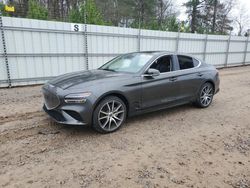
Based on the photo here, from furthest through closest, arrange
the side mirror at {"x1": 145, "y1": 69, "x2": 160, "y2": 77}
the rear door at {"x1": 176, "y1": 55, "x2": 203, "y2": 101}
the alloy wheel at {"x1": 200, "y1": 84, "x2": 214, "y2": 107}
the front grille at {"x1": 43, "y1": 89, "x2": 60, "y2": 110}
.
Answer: the alloy wheel at {"x1": 200, "y1": 84, "x2": 214, "y2": 107} < the rear door at {"x1": 176, "y1": 55, "x2": 203, "y2": 101} < the side mirror at {"x1": 145, "y1": 69, "x2": 160, "y2": 77} < the front grille at {"x1": 43, "y1": 89, "x2": 60, "y2": 110}

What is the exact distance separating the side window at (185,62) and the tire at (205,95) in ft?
2.17

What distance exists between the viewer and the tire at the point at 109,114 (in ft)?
11.8

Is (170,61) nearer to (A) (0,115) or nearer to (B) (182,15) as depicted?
(A) (0,115)

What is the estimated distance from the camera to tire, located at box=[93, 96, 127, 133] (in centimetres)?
360

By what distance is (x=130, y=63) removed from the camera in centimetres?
457

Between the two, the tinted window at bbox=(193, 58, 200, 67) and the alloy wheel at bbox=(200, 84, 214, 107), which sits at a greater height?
the tinted window at bbox=(193, 58, 200, 67)

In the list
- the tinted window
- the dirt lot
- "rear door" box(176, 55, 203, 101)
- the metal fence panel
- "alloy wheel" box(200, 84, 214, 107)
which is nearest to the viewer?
the dirt lot

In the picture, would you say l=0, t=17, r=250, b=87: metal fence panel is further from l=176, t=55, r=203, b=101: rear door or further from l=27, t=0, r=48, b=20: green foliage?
l=176, t=55, r=203, b=101: rear door

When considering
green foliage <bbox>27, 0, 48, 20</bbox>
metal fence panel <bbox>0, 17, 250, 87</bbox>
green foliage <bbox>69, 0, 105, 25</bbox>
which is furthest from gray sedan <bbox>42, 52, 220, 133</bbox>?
green foliage <bbox>27, 0, 48, 20</bbox>

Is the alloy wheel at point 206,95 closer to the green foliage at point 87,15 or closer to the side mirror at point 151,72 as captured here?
the side mirror at point 151,72

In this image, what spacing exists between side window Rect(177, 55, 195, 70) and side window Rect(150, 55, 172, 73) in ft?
1.15

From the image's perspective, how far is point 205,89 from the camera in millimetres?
5465

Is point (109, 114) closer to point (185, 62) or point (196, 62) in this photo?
point (185, 62)

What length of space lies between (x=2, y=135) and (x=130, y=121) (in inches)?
94.3
